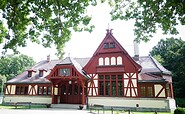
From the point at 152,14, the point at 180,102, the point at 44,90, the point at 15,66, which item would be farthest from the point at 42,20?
the point at 15,66

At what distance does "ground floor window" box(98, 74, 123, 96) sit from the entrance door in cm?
316

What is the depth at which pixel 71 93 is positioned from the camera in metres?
23.4

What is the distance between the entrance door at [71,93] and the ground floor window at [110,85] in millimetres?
3156

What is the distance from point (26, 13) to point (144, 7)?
4.57 m

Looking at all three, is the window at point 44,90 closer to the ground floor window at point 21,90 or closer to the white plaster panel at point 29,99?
the white plaster panel at point 29,99

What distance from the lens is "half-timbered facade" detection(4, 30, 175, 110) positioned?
19.5 m

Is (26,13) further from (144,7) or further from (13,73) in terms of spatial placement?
(13,73)

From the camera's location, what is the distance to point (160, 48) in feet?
176

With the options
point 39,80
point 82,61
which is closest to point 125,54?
point 82,61

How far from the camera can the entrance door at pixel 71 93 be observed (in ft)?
75.0

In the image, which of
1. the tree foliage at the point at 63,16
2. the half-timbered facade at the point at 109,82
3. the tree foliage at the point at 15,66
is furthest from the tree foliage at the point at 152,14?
the tree foliage at the point at 15,66

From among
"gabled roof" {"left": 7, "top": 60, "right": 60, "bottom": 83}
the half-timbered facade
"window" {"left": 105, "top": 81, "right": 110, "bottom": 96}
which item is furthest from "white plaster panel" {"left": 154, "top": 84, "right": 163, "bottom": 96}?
"gabled roof" {"left": 7, "top": 60, "right": 60, "bottom": 83}

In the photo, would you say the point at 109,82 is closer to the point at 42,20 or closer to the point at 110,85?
the point at 110,85

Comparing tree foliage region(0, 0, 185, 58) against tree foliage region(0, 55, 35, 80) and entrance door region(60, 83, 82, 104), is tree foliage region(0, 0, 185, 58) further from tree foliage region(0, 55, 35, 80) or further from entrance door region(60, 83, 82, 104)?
tree foliage region(0, 55, 35, 80)
